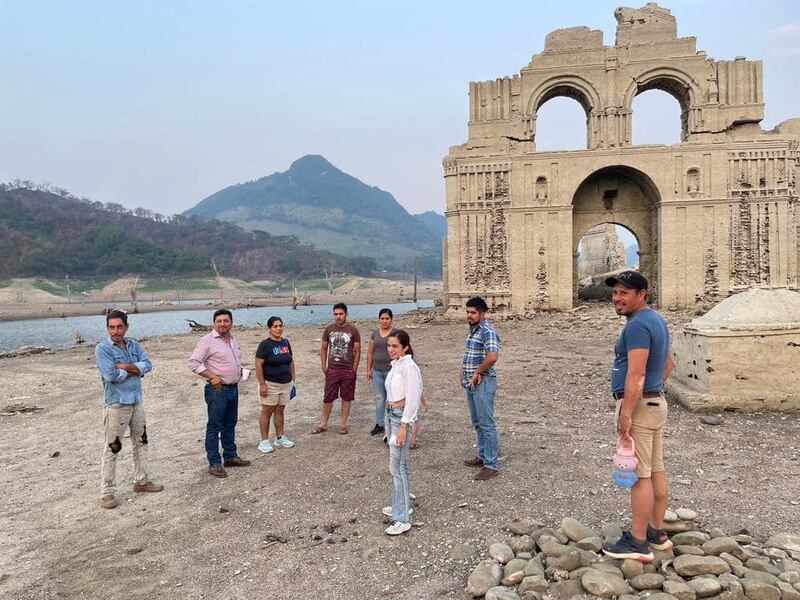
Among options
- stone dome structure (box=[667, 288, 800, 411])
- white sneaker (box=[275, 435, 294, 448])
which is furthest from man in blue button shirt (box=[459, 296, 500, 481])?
stone dome structure (box=[667, 288, 800, 411])

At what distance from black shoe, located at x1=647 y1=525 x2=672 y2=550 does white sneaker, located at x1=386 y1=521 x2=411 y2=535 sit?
181 cm

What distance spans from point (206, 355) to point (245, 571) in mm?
2616

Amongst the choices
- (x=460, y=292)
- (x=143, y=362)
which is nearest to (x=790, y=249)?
(x=460, y=292)

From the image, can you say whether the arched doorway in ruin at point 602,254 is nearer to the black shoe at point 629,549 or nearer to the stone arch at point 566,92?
the stone arch at point 566,92

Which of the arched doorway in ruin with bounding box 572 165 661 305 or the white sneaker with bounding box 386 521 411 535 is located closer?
the white sneaker with bounding box 386 521 411 535

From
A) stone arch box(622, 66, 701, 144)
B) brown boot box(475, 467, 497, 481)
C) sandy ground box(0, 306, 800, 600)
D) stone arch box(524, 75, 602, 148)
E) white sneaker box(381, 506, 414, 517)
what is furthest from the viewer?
stone arch box(524, 75, 602, 148)

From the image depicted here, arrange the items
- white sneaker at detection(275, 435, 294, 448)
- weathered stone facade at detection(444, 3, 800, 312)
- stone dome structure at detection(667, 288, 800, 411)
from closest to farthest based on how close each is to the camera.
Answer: white sneaker at detection(275, 435, 294, 448) < stone dome structure at detection(667, 288, 800, 411) < weathered stone facade at detection(444, 3, 800, 312)

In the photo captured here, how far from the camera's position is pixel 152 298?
90938 millimetres

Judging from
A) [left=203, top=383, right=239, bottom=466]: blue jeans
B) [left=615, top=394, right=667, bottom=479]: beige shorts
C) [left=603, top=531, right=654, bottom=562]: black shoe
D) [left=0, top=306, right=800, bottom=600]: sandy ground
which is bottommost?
[left=0, top=306, right=800, bottom=600]: sandy ground

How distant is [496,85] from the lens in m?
22.0

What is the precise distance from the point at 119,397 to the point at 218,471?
1.35 meters

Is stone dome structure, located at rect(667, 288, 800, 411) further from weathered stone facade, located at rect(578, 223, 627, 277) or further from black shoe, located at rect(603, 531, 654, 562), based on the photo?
weathered stone facade, located at rect(578, 223, 627, 277)

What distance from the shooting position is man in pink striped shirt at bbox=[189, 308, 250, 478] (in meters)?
5.69

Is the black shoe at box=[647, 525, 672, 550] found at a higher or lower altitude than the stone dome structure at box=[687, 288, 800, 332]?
lower
